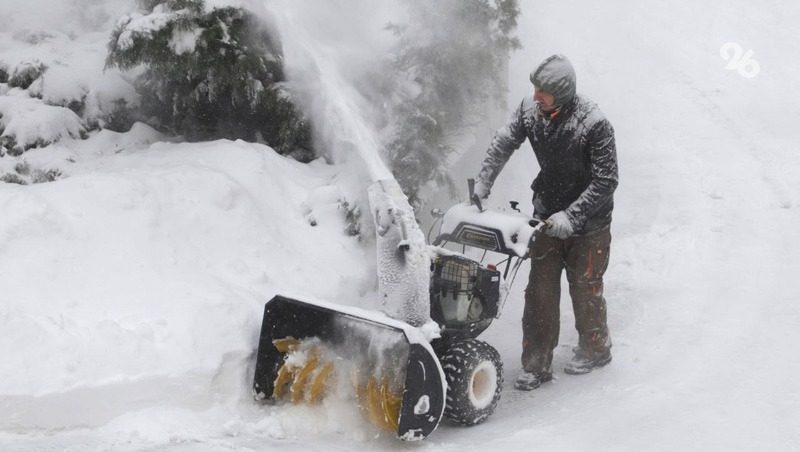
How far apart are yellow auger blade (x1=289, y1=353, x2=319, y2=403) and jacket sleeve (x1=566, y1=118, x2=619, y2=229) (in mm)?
1738

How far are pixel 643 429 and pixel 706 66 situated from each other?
299 inches

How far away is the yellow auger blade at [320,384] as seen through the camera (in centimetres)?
452

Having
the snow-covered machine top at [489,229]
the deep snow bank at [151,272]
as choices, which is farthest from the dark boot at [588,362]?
the deep snow bank at [151,272]

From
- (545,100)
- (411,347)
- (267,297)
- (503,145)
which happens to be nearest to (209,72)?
(267,297)

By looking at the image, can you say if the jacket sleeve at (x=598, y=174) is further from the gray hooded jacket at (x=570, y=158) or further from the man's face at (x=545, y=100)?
the man's face at (x=545, y=100)

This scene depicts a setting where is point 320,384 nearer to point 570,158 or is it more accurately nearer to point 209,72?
point 570,158

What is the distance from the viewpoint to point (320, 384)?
4531 mm

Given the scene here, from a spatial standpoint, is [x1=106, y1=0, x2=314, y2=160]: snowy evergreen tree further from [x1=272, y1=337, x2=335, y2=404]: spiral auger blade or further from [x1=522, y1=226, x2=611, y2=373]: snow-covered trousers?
[x1=272, y1=337, x2=335, y2=404]: spiral auger blade

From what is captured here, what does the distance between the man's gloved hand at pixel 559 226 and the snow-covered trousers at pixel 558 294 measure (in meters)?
0.35

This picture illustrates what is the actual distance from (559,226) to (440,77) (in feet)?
8.41

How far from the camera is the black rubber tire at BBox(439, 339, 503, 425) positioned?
4555mm

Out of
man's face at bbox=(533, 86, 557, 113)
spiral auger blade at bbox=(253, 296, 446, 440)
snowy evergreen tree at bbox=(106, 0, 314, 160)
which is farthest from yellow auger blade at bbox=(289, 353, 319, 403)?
snowy evergreen tree at bbox=(106, 0, 314, 160)

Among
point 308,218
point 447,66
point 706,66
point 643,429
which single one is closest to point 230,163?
point 308,218

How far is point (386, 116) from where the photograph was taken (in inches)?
275
